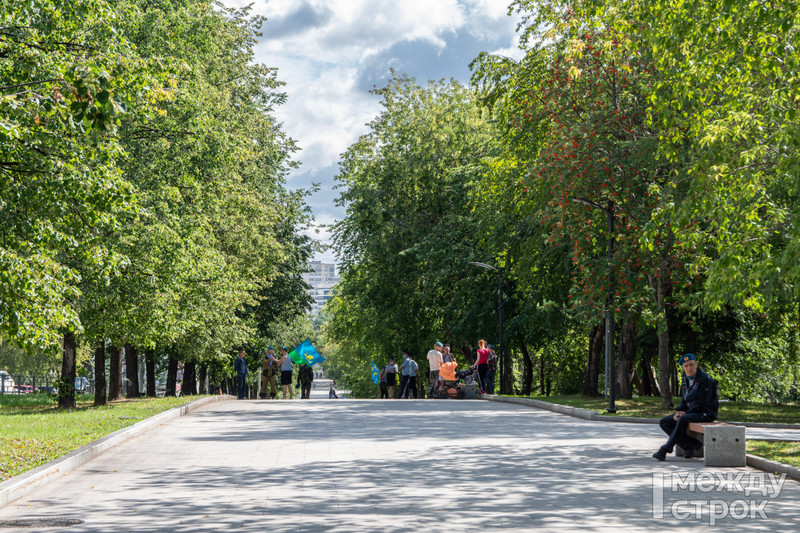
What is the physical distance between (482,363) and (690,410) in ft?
68.4

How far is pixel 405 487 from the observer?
10.3 metres

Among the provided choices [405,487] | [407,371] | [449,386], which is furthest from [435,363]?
[405,487]

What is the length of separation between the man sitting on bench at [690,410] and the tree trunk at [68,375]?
1950cm

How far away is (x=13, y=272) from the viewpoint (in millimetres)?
13695

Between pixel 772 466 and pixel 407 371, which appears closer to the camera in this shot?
pixel 772 466

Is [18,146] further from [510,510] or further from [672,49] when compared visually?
[672,49]

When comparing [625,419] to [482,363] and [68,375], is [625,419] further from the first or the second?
[68,375]

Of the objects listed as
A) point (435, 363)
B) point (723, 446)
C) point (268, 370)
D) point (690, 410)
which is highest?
point (435, 363)

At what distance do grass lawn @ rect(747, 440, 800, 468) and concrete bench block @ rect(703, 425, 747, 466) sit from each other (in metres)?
0.58

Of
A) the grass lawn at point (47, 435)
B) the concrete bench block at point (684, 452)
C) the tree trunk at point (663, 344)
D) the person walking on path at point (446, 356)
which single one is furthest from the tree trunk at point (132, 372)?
the concrete bench block at point (684, 452)

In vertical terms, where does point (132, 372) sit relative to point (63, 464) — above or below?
above

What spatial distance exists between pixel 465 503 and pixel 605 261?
51.8 ft

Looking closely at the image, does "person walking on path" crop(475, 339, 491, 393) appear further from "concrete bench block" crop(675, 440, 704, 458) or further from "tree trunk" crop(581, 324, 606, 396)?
"concrete bench block" crop(675, 440, 704, 458)

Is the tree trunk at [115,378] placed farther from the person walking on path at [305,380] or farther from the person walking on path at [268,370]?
the person walking on path at [305,380]
